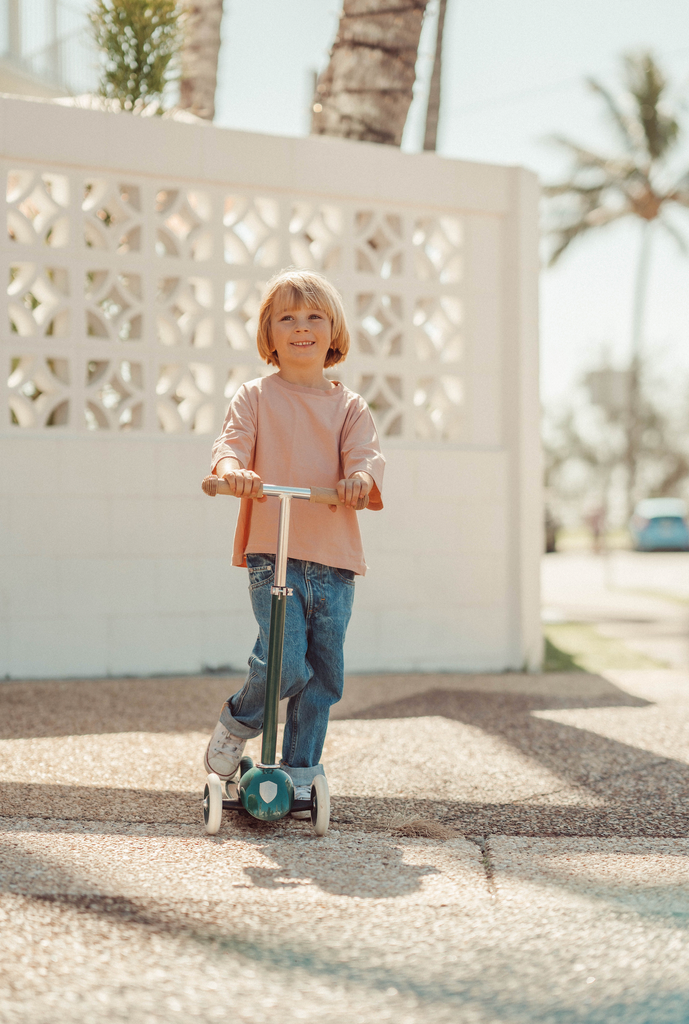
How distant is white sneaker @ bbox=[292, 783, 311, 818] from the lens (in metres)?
2.76

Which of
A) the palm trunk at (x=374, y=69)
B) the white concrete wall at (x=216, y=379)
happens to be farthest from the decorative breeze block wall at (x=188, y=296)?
the palm trunk at (x=374, y=69)

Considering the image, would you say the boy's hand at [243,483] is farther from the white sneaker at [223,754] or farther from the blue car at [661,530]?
the blue car at [661,530]

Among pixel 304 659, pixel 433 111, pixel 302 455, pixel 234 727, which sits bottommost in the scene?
pixel 234 727

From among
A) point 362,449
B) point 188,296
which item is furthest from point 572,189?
point 362,449

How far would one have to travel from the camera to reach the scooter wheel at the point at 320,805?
2.64 m

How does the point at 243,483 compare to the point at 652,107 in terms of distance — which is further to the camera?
the point at 652,107

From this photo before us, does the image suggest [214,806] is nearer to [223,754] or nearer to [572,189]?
[223,754]

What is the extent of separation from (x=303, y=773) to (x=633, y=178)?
2547 centimetres

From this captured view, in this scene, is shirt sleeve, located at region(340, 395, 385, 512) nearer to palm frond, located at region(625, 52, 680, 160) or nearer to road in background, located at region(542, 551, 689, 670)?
road in background, located at region(542, 551, 689, 670)

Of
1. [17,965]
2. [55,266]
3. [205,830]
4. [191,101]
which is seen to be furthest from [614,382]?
[17,965]

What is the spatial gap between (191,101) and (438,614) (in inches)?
205

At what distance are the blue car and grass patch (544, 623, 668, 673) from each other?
1619 cm

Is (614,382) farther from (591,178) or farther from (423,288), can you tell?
(591,178)

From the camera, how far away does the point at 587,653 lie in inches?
249
